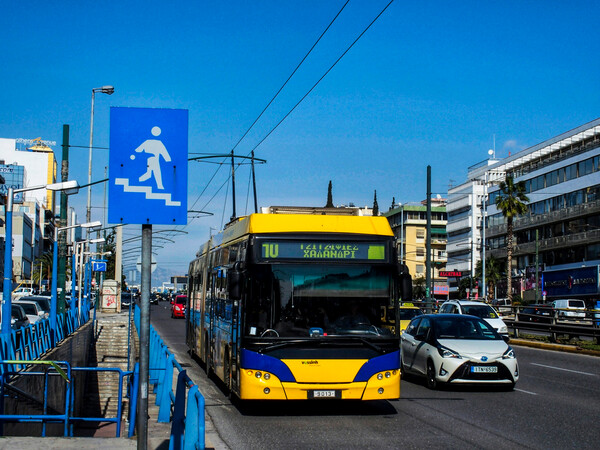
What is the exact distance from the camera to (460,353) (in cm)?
1541

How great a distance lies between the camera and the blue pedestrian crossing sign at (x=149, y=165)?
6.04 meters

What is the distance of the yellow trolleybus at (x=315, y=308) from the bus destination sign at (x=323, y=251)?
0.05 feet

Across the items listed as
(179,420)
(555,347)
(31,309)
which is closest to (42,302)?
(31,309)

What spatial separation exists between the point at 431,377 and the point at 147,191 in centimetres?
1111

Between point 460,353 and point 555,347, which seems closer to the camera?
point 460,353

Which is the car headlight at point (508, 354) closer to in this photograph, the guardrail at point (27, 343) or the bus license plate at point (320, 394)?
the bus license plate at point (320, 394)

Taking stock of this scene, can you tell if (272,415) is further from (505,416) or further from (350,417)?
(505,416)

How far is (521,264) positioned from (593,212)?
680 inches

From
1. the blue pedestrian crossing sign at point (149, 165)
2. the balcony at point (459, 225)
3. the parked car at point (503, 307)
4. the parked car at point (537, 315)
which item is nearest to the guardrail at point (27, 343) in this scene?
the blue pedestrian crossing sign at point (149, 165)

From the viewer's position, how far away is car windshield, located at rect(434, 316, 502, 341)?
16.4 meters

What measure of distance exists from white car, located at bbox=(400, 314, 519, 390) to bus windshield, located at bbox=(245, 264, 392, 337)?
3662mm

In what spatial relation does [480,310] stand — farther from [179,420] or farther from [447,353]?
[179,420]

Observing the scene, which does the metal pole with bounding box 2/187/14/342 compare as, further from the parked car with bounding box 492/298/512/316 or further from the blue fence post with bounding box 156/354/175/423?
the parked car with bounding box 492/298/512/316

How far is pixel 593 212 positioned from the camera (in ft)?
241
